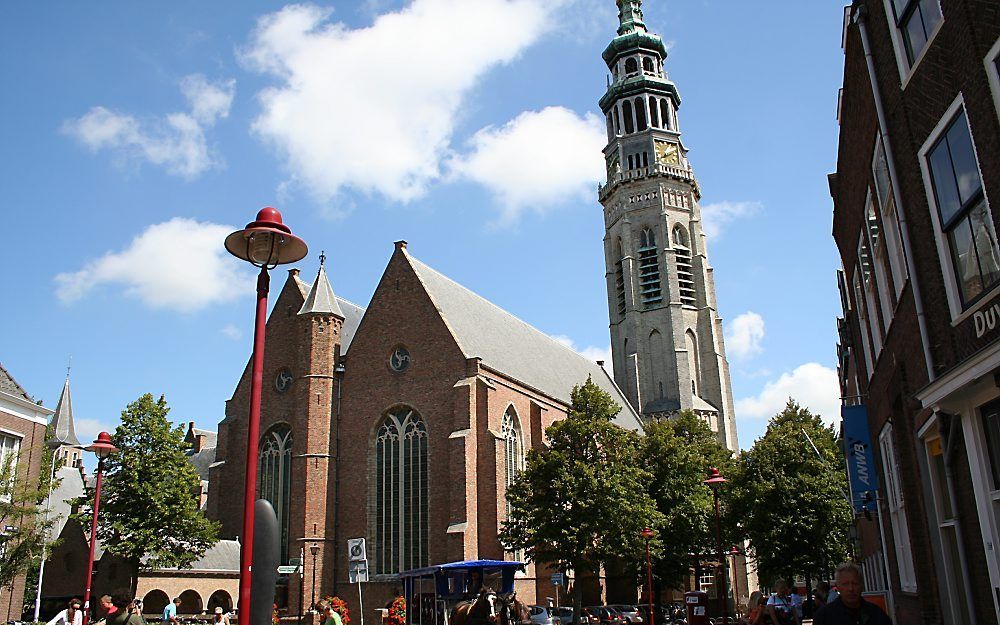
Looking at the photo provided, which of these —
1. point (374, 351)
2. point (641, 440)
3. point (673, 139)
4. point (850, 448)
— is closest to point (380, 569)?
point (374, 351)

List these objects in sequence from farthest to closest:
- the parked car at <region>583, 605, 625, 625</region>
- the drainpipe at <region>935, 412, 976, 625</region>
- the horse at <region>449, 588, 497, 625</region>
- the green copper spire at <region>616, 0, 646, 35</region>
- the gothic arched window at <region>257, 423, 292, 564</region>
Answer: the green copper spire at <region>616, 0, 646, 35</region> → the gothic arched window at <region>257, 423, 292, 564</region> → the parked car at <region>583, 605, 625, 625</region> → the horse at <region>449, 588, 497, 625</region> → the drainpipe at <region>935, 412, 976, 625</region>

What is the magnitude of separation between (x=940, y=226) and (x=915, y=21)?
2477 mm

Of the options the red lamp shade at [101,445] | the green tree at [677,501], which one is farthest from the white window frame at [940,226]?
the green tree at [677,501]

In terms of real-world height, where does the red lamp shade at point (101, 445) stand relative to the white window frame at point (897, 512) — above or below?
above

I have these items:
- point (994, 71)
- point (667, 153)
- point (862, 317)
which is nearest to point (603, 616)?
point (862, 317)

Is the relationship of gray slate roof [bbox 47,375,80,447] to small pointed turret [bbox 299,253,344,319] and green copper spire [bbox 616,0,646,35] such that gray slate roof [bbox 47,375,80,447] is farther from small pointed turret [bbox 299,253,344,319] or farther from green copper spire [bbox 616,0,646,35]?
green copper spire [bbox 616,0,646,35]

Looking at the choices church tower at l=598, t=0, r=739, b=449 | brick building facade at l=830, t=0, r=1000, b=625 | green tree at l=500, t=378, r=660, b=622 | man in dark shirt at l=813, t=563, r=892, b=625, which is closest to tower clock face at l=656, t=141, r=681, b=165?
church tower at l=598, t=0, r=739, b=449

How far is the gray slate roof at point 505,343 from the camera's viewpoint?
3766cm

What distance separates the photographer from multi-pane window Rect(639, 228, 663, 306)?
55.0m

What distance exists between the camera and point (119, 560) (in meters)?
33.5

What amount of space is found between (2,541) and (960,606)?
2225 cm

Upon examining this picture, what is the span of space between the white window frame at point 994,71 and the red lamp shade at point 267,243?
6.53 m

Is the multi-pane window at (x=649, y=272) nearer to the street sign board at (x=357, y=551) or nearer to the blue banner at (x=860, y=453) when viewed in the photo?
the street sign board at (x=357, y=551)

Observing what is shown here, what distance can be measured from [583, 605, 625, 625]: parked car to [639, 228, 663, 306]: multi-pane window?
27.8 m
